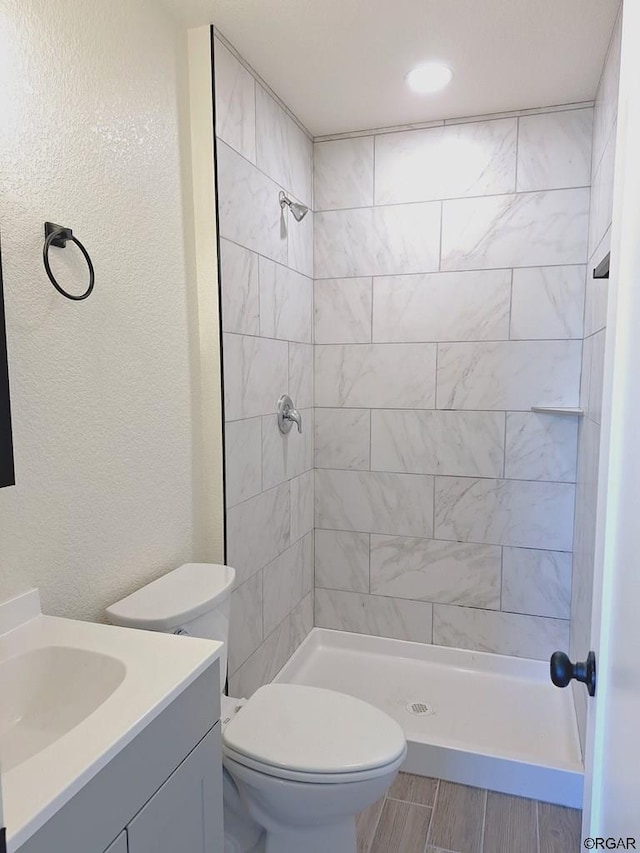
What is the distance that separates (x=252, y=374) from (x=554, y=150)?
1563 millimetres

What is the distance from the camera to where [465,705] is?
7.69 ft

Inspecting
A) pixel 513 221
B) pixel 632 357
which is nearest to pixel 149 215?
pixel 632 357

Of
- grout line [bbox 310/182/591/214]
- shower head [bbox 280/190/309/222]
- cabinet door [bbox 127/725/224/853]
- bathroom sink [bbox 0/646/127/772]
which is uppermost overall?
grout line [bbox 310/182/591/214]

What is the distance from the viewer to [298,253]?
2.47 m

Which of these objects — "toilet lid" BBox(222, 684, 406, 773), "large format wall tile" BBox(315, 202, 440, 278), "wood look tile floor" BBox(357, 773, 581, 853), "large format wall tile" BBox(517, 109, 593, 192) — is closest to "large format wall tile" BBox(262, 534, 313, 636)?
"toilet lid" BBox(222, 684, 406, 773)

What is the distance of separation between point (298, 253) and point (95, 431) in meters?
1.41

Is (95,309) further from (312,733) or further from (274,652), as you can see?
(274,652)

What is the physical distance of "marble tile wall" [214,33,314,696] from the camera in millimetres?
1905

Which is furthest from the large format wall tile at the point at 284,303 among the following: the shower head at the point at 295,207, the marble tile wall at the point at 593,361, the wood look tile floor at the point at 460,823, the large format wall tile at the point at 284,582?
the wood look tile floor at the point at 460,823

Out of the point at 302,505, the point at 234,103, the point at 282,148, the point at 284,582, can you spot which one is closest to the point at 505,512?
the point at 302,505

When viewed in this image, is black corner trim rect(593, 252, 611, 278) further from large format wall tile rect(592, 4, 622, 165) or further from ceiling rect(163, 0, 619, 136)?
ceiling rect(163, 0, 619, 136)

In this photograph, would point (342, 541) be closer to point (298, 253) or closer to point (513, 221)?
point (298, 253)

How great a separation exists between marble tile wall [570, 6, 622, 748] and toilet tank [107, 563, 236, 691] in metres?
1.06

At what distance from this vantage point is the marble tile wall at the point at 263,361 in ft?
6.25
